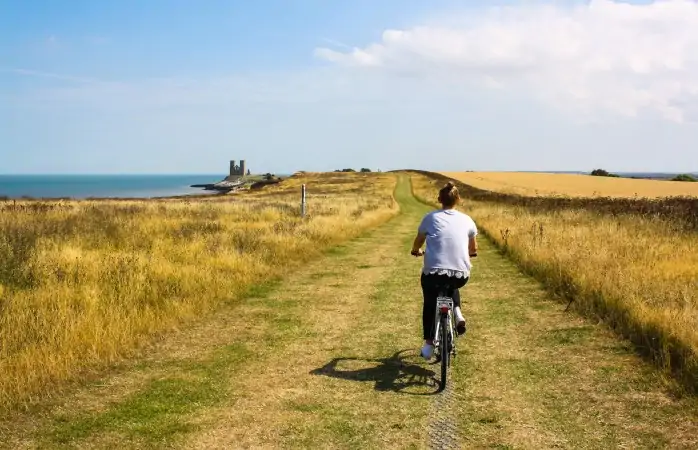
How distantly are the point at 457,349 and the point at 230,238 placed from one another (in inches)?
433

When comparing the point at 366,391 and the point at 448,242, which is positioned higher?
the point at 448,242

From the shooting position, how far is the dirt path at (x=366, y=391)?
5.24m

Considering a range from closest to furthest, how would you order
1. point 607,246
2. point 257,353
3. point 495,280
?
point 257,353 < point 495,280 < point 607,246

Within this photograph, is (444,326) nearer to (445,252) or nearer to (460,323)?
(460,323)

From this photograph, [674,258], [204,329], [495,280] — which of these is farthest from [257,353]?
[674,258]

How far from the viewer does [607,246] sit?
51.0 ft

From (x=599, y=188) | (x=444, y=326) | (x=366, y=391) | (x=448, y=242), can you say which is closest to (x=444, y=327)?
(x=444, y=326)

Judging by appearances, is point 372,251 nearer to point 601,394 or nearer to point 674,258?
point 674,258

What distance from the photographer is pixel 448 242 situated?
6668 mm

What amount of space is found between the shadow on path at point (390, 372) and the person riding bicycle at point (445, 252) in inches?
13.2

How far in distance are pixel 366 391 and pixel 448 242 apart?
193 cm

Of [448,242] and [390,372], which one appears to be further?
[390,372]

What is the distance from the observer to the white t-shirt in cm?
667

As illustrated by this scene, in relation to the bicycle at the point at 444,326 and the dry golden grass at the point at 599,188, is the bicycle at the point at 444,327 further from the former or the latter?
the dry golden grass at the point at 599,188
